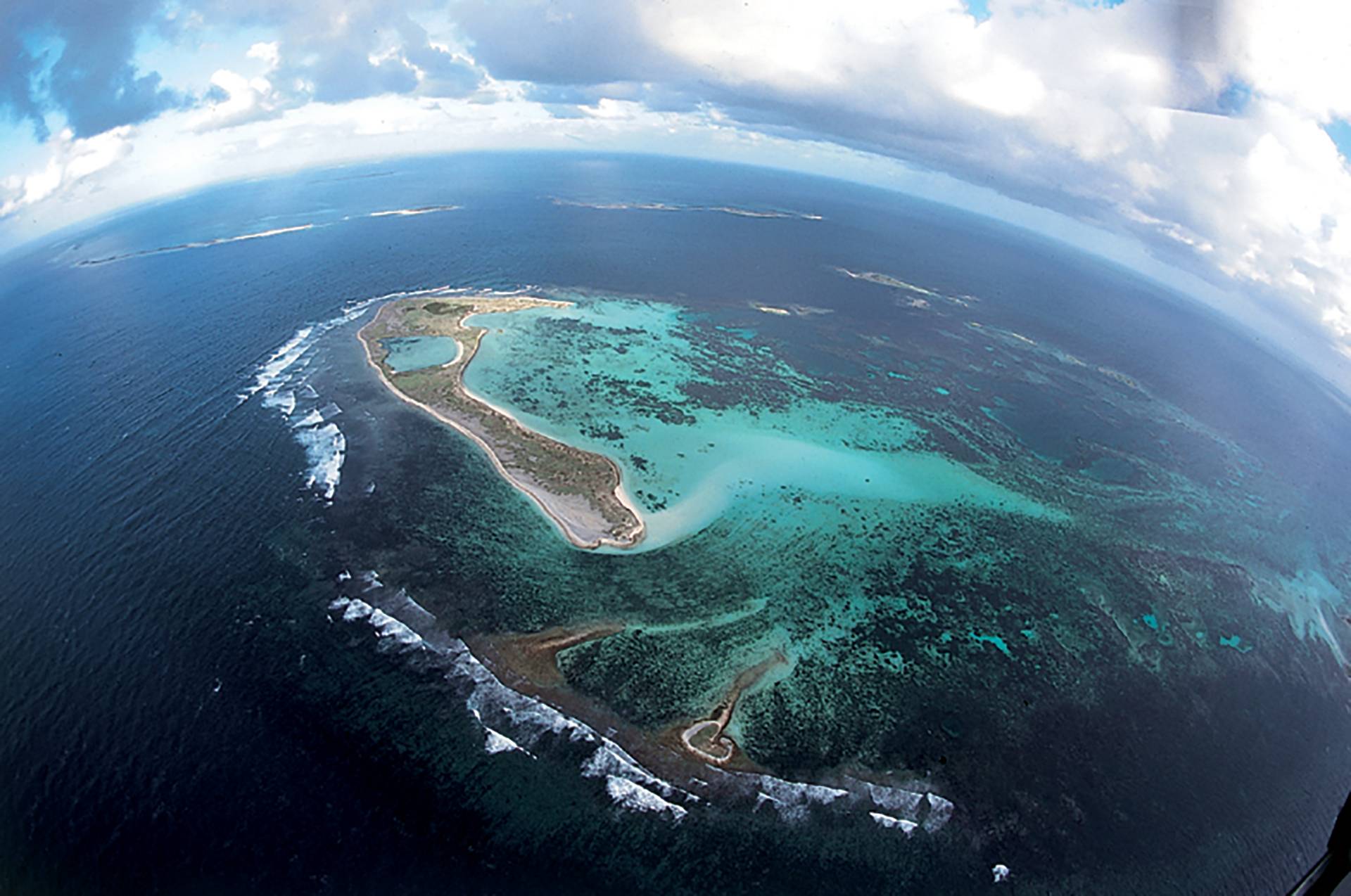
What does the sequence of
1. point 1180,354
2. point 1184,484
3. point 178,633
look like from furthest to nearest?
point 1180,354
point 1184,484
point 178,633

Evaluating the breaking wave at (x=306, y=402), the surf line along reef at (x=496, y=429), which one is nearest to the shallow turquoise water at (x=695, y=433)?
the surf line along reef at (x=496, y=429)

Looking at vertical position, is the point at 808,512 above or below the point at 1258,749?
above

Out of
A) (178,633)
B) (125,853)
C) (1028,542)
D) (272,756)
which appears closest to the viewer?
(125,853)

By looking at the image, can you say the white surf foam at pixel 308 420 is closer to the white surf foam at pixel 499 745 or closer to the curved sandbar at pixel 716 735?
the white surf foam at pixel 499 745

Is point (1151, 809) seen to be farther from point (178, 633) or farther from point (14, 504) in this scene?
point (14, 504)

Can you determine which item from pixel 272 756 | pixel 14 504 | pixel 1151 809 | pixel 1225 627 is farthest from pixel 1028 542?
pixel 14 504

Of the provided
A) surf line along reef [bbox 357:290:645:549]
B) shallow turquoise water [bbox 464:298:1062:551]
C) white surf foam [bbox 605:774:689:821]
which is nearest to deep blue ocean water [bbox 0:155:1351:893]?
white surf foam [bbox 605:774:689:821]
